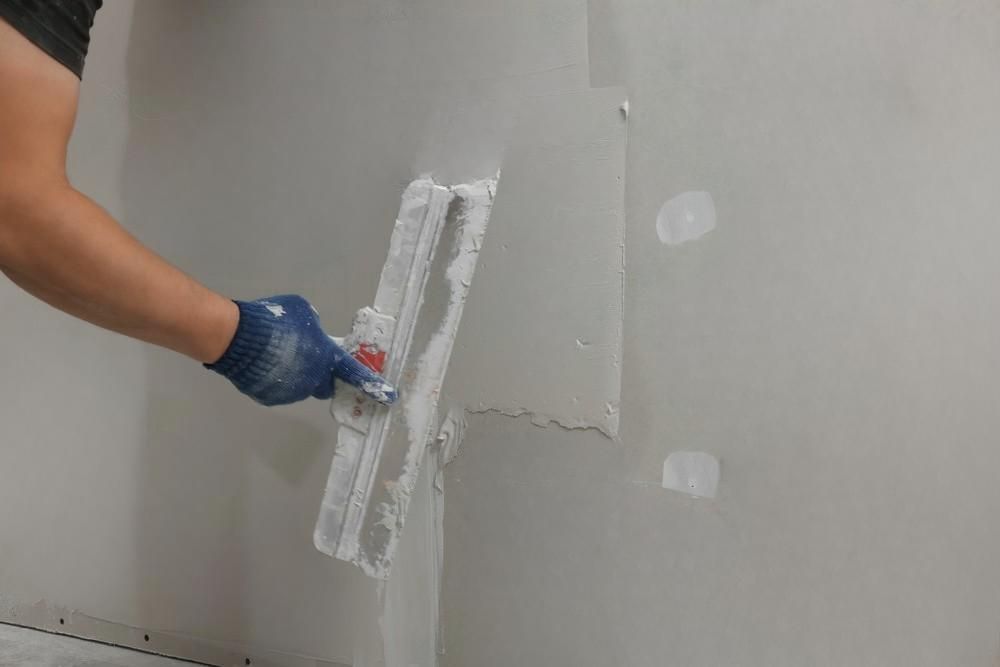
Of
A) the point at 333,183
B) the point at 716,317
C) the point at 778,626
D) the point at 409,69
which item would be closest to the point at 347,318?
the point at 333,183

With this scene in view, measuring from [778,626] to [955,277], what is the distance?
0.58 m

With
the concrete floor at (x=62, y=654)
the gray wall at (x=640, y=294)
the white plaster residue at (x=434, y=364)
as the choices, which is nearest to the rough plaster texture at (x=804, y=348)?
the gray wall at (x=640, y=294)

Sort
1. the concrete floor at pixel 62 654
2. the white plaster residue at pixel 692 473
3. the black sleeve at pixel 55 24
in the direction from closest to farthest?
1. the black sleeve at pixel 55 24
2. the white plaster residue at pixel 692 473
3. the concrete floor at pixel 62 654

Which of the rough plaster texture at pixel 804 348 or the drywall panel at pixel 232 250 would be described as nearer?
the rough plaster texture at pixel 804 348

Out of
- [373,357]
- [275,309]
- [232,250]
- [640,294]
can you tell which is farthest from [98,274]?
[640,294]

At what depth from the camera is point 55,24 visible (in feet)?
2.83

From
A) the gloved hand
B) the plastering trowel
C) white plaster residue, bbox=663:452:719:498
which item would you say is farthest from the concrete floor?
white plaster residue, bbox=663:452:719:498

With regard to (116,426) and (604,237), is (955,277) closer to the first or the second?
(604,237)

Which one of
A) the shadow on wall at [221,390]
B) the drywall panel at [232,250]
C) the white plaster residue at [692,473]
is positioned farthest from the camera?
the shadow on wall at [221,390]

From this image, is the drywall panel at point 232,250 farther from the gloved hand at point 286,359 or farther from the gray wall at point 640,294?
the gloved hand at point 286,359

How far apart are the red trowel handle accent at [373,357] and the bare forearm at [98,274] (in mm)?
211

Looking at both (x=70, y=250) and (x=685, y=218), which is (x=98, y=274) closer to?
(x=70, y=250)

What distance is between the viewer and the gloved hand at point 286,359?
3.46 ft

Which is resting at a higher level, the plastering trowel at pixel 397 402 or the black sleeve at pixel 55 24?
the black sleeve at pixel 55 24
